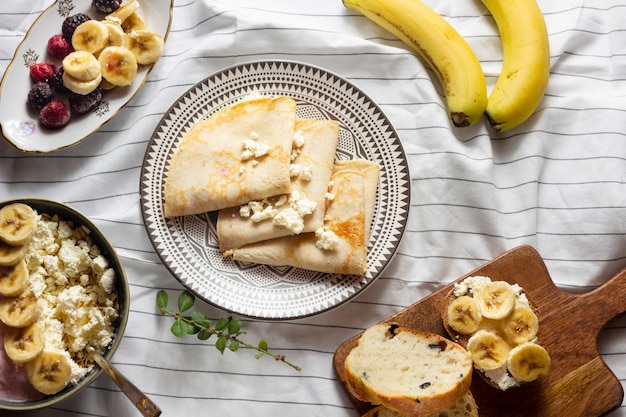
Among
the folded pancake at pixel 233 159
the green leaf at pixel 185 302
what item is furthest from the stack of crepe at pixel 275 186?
the green leaf at pixel 185 302

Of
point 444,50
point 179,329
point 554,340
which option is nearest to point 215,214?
point 179,329

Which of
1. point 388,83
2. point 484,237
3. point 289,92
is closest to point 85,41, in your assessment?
point 289,92

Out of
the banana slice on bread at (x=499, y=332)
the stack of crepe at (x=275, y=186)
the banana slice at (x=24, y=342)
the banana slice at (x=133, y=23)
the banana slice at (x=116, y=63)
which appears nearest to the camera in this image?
the banana slice at (x=24, y=342)

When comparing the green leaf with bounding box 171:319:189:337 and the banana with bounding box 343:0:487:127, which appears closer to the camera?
the green leaf with bounding box 171:319:189:337

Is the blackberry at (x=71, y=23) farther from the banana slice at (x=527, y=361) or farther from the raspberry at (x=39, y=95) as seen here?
the banana slice at (x=527, y=361)

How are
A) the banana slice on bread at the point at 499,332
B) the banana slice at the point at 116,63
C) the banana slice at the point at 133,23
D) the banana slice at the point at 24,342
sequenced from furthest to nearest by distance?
the banana slice at the point at 133,23, the banana slice at the point at 116,63, the banana slice on bread at the point at 499,332, the banana slice at the point at 24,342

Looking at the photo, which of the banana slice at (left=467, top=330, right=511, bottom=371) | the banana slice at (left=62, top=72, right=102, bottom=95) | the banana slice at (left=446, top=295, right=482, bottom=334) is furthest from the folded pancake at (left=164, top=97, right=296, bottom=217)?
the banana slice at (left=467, top=330, right=511, bottom=371)

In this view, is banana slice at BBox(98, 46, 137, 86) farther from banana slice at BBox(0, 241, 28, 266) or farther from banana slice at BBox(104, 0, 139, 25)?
banana slice at BBox(0, 241, 28, 266)
